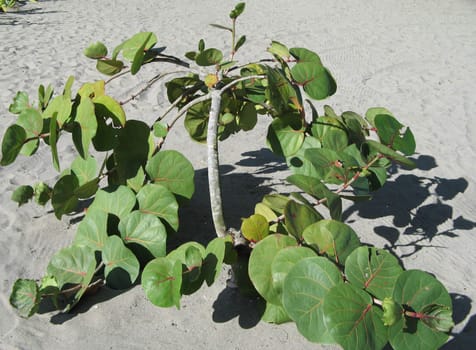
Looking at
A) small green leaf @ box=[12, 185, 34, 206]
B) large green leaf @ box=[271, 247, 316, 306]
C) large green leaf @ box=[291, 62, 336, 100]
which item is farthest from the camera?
small green leaf @ box=[12, 185, 34, 206]

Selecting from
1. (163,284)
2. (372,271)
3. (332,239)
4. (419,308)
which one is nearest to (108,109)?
(163,284)

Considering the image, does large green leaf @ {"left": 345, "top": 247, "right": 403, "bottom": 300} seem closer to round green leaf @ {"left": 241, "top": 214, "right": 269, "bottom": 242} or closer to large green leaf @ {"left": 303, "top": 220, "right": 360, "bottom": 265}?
large green leaf @ {"left": 303, "top": 220, "right": 360, "bottom": 265}

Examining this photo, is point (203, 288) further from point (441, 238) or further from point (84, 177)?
point (441, 238)

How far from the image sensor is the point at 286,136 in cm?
186

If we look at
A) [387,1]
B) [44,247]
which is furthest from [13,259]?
[387,1]

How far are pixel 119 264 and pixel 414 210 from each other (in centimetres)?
146

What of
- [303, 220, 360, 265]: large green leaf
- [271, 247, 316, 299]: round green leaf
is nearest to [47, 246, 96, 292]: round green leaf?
[271, 247, 316, 299]: round green leaf

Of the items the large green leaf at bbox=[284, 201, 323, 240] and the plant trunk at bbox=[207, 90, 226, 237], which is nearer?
the large green leaf at bbox=[284, 201, 323, 240]

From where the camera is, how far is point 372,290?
128 cm

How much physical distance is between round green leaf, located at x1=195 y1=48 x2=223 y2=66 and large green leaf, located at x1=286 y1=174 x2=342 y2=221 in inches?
20.3

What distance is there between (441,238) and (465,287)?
318 millimetres

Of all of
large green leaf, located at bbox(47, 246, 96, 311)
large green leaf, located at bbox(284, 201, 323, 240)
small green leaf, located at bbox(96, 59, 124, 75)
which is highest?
small green leaf, located at bbox(96, 59, 124, 75)

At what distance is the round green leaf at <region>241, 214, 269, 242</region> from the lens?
1.61 meters

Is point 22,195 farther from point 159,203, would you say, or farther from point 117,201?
point 159,203
